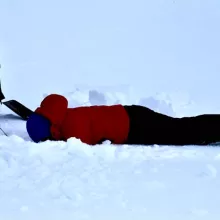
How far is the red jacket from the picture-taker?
3377 mm

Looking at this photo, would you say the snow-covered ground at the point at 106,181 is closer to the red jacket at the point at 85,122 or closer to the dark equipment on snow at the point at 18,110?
the red jacket at the point at 85,122

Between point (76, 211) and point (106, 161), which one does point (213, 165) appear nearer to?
point (106, 161)

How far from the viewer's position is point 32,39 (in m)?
7.27

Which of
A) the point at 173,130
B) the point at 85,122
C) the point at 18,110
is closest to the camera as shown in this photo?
the point at 85,122

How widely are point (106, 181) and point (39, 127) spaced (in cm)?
88

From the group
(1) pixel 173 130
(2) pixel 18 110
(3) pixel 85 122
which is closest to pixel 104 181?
(3) pixel 85 122

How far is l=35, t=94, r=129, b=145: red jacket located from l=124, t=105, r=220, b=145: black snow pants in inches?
4.2

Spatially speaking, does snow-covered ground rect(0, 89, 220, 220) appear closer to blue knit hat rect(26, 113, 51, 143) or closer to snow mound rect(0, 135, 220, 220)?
snow mound rect(0, 135, 220, 220)

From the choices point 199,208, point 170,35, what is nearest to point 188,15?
point 170,35

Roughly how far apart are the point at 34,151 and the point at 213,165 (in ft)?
3.00

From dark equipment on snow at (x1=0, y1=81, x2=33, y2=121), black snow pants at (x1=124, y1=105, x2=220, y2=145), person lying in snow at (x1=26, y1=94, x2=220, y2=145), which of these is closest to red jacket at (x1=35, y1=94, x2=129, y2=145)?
person lying in snow at (x1=26, y1=94, x2=220, y2=145)

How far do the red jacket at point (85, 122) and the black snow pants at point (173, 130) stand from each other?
0.11 meters

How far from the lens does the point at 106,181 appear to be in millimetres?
2656

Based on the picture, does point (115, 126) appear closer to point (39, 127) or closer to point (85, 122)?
point (85, 122)
